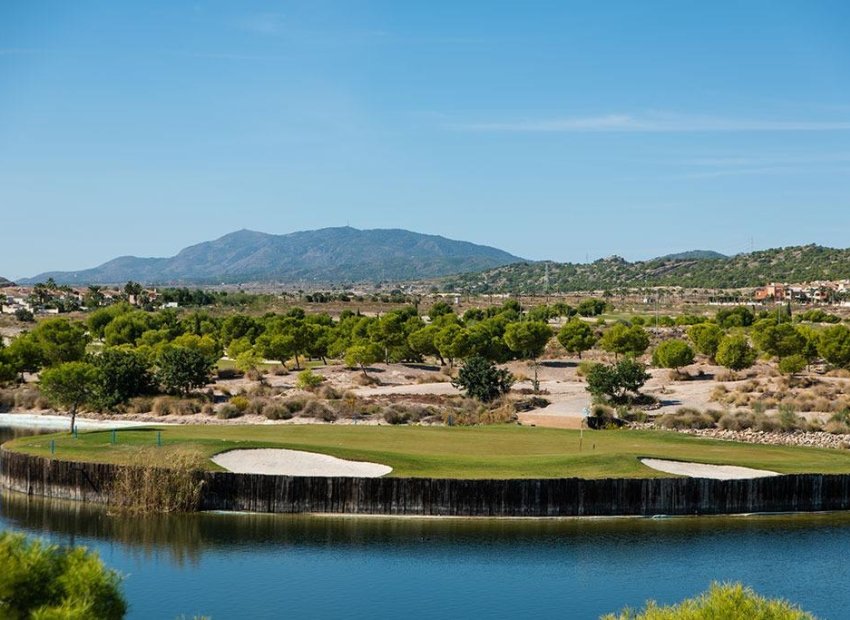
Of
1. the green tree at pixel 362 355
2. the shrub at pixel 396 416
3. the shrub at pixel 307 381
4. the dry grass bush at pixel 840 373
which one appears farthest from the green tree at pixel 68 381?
the dry grass bush at pixel 840 373

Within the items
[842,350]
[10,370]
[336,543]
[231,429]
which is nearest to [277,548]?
[336,543]

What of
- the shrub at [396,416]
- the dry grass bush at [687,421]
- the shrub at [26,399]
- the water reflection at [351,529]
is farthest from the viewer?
the shrub at [26,399]

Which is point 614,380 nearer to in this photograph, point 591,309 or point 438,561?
point 438,561

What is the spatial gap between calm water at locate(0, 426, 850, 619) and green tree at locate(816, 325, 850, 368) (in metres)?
37.2

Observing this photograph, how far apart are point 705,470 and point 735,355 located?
110 ft

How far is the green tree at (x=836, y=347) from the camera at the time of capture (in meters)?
68.0

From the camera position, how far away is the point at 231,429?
43.2 meters

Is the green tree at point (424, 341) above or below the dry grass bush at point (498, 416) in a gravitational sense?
above

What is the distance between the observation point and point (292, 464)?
35.6 meters

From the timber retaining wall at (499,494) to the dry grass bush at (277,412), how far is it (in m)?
18.0

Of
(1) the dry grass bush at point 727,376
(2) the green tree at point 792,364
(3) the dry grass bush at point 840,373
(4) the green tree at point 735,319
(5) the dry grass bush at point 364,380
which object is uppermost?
→ (4) the green tree at point 735,319

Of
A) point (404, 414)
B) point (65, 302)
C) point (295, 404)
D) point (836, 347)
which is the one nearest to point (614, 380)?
point (404, 414)

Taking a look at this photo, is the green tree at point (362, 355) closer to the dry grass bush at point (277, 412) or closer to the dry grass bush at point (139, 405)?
the dry grass bush at point (277, 412)

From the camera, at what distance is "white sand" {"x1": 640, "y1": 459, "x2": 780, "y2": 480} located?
35125mm
